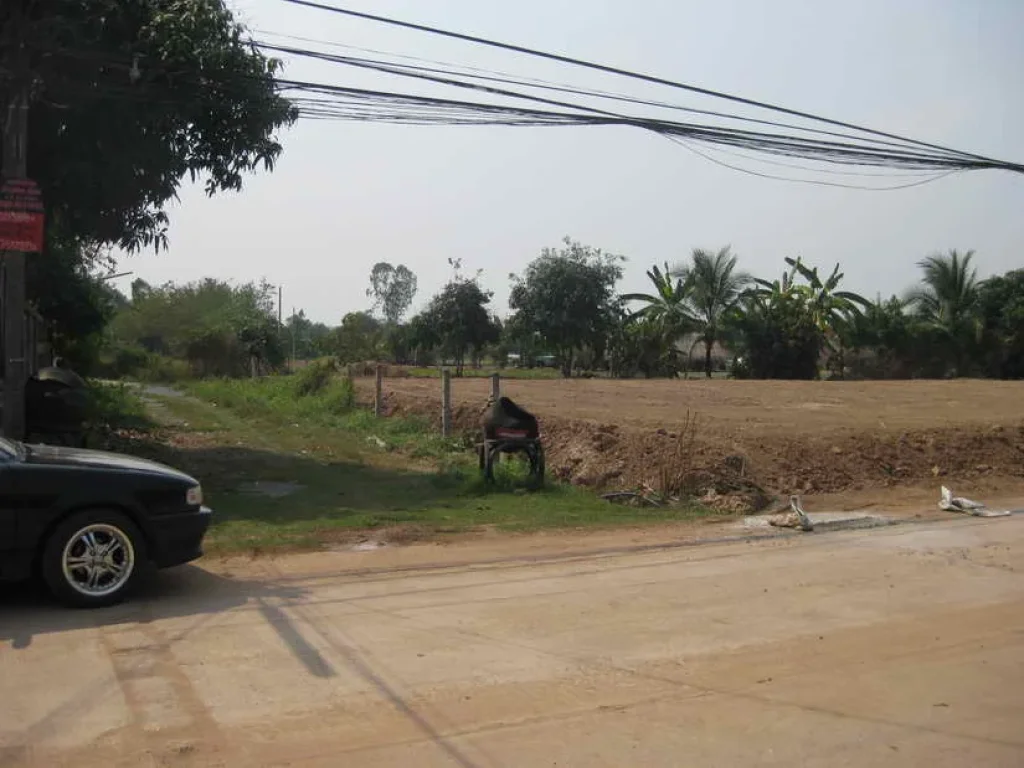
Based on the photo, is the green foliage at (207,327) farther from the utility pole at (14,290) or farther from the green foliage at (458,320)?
the utility pole at (14,290)

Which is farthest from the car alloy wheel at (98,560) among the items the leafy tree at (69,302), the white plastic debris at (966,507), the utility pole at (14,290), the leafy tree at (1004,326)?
the leafy tree at (1004,326)

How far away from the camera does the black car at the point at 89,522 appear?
656 cm

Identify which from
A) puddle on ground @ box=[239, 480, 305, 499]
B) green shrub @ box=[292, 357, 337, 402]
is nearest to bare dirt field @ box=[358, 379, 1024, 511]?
puddle on ground @ box=[239, 480, 305, 499]

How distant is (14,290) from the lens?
1162cm

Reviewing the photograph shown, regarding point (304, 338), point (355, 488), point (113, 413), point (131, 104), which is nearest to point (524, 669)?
point (355, 488)

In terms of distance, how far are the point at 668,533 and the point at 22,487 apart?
6.80 metres

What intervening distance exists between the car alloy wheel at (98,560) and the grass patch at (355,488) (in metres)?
2.19

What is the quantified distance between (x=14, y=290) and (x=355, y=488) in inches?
209

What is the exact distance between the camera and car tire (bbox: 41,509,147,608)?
6625 mm

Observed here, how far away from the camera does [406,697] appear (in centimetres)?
517

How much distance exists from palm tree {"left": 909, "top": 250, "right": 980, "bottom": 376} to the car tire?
5208 centimetres

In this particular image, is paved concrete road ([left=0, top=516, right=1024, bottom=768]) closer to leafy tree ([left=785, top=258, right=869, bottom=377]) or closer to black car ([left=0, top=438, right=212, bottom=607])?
black car ([left=0, top=438, right=212, bottom=607])

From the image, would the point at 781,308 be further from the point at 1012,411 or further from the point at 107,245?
the point at 107,245

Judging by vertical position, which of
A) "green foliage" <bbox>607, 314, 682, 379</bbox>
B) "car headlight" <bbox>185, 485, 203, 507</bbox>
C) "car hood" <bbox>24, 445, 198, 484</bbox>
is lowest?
"car headlight" <bbox>185, 485, 203, 507</bbox>
